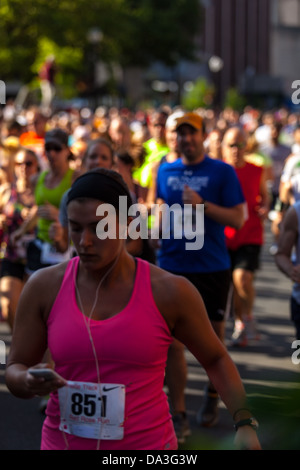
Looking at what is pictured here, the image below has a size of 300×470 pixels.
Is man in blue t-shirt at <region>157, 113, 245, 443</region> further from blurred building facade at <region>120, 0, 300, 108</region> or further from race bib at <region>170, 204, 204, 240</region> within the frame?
blurred building facade at <region>120, 0, 300, 108</region>

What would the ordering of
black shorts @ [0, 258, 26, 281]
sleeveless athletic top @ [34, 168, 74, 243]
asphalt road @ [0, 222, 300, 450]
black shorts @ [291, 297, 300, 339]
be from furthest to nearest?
black shorts @ [0, 258, 26, 281] → sleeveless athletic top @ [34, 168, 74, 243] → black shorts @ [291, 297, 300, 339] → asphalt road @ [0, 222, 300, 450]

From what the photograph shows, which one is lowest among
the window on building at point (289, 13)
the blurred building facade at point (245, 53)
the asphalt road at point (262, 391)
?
the asphalt road at point (262, 391)

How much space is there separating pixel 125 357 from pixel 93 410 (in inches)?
7.5

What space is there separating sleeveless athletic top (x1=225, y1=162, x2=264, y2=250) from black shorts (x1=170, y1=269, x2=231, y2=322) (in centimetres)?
220

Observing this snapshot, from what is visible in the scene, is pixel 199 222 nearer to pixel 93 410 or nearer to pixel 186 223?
pixel 186 223

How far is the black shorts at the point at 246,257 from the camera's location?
26.6ft

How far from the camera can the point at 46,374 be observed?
246 centimetres

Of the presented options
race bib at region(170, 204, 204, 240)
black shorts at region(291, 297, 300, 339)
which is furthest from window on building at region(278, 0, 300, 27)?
black shorts at region(291, 297, 300, 339)

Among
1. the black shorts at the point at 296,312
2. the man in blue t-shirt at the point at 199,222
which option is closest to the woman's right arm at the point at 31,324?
the black shorts at the point at 296,312

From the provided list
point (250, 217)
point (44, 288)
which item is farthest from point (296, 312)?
point (250, 217)

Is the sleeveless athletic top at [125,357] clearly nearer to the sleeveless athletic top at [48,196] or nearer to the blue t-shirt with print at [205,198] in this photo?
the blue t-shirt with print at [205,198]

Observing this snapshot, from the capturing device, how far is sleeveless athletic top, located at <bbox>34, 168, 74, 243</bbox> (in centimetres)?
654

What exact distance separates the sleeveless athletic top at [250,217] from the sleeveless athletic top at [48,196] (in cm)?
193

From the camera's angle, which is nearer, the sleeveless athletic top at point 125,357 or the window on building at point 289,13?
the sleeveless athletic top at point 125,357
